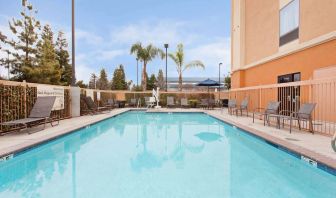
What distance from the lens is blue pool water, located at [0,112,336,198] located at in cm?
335

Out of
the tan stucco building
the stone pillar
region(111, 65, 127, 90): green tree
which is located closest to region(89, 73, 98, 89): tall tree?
region(111, 65, 127, 90): green tree

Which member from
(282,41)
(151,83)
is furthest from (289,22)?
(151,83)

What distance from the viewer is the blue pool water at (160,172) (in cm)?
335

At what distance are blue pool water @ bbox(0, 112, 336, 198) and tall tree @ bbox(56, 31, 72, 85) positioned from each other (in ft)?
84.6

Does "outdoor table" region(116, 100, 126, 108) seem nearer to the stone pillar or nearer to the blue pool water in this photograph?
the stone pillar

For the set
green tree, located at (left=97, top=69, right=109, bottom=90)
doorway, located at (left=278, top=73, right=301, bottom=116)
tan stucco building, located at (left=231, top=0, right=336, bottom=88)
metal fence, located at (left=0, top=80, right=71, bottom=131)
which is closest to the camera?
metal fence, located at (left=0, top=80, right=71, bottom=131)

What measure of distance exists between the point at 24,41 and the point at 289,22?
901 inches

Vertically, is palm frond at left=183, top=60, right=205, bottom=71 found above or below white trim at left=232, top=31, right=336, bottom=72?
above

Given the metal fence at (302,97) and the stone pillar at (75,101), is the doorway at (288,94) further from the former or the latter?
the stone pillar at (75,101)

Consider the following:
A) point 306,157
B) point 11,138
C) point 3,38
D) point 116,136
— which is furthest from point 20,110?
point 3,38

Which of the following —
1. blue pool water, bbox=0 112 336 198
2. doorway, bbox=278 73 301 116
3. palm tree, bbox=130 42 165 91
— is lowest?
blue pool water, bbox=0 112 336 198

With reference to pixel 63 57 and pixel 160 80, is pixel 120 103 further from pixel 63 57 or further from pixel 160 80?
pixel 160 80

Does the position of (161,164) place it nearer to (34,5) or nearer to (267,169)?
(267,169)

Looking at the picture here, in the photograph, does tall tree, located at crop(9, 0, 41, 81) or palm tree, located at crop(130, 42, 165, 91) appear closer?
tall tree, located at crop(9, 0, 41, 81)
